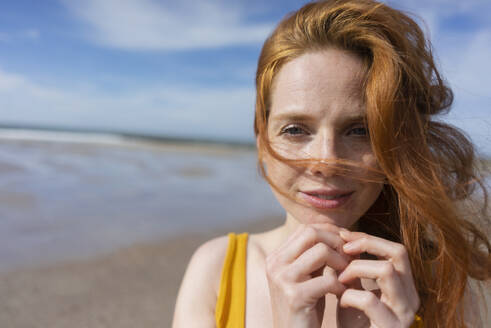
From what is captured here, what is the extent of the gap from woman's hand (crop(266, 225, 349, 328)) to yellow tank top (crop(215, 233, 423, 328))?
0.49 m

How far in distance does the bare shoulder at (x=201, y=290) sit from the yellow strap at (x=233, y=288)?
38 mm

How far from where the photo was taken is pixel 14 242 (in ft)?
16.6

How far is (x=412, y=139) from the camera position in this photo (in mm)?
1603

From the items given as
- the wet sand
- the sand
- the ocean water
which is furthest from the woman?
the ocean water

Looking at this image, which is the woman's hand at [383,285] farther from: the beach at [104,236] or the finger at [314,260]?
the beach at [104,236]

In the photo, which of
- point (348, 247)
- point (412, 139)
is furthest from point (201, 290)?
point (412, 139)

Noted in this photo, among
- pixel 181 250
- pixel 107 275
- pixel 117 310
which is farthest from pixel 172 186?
pixel 117 310

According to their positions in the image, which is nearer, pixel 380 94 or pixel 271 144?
pixel 380 94

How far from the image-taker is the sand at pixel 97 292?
3.61 metres

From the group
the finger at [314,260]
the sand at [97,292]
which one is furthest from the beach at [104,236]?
the finger at [314,260]

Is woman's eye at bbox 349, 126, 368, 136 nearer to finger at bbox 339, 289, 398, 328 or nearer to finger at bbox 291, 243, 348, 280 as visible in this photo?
finger at bbox 291, 243, 348, 280

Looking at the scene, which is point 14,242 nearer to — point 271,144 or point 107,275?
point 107,275

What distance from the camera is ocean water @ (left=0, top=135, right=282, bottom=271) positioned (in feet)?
17.1

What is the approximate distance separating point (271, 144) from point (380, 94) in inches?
21.1
